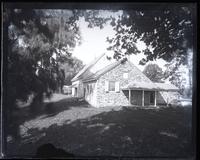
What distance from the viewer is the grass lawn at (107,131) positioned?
11.1 feet

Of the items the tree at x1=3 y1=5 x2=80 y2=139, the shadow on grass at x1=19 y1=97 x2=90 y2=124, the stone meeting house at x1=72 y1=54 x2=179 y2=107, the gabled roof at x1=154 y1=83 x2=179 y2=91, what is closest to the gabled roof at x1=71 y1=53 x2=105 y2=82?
the stone meeting house at x1=72 y1=54 x2=179 y2=107

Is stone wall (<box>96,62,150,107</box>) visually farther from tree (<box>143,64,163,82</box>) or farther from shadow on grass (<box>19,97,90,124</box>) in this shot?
shadow on grass (<box>19,97,90,124</box>)

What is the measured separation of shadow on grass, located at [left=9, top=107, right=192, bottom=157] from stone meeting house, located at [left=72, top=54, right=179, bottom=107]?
17 centimetres

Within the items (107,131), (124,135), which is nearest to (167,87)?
(124,135)

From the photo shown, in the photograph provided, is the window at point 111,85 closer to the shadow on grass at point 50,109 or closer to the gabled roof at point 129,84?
the gabled roof at point 129,84

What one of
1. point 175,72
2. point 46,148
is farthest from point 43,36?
point 175,72

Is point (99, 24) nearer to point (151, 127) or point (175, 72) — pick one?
point (175, 72)

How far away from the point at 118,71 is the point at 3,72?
5.39 feet

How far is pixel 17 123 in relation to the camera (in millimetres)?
3320

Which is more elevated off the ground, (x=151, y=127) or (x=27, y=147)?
(x=151, y=127)

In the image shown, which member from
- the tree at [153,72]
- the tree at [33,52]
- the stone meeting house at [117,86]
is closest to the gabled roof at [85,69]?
the stone meeting house at [117,86]

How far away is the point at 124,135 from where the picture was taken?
3.42 m

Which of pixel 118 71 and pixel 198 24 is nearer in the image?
pixel 198 24

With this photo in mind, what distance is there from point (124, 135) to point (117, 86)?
0.73 metres
